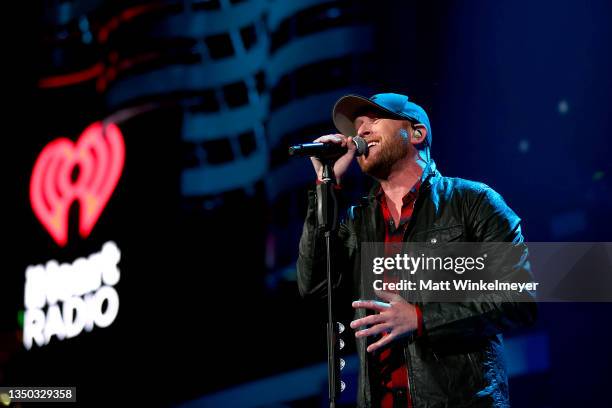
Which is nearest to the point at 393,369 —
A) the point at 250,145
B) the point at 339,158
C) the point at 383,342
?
→ the point at 383,342

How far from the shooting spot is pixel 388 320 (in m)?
2.49

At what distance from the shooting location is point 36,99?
26.4 feet

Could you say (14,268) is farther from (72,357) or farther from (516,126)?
(516,126)

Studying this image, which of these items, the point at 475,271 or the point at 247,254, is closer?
the point at 475,271

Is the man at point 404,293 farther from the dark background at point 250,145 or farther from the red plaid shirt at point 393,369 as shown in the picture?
the dark background at point 250,145

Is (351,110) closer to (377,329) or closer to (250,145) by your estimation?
(377,329)

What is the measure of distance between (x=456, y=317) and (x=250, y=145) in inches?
223

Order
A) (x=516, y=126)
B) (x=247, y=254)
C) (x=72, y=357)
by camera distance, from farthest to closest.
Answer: (x=72, y=357)
(x=247, y=254)
(x=516, y=126)

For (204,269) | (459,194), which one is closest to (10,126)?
(204,269)

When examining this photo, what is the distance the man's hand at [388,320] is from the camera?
8.12 feet

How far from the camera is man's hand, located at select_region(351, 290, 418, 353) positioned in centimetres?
247

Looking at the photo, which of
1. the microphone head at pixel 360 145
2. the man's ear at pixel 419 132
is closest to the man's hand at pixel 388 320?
the microphone head at pixel 360 145

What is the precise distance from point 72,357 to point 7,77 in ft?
10.6

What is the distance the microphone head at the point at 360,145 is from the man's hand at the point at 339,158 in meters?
0.06
